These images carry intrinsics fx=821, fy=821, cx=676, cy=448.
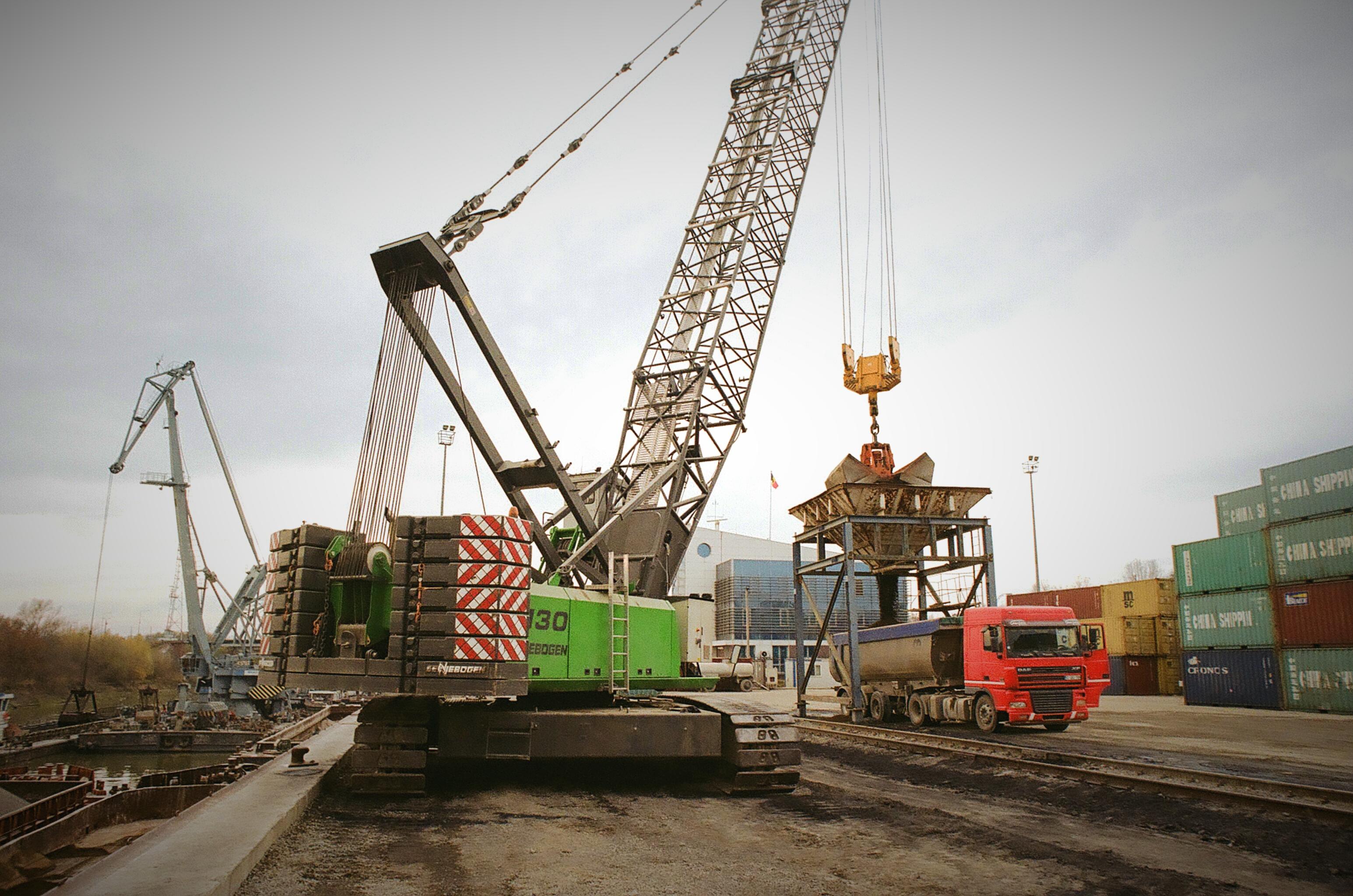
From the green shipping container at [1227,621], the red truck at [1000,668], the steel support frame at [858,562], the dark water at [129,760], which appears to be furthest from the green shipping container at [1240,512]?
the dark water at [129,760]

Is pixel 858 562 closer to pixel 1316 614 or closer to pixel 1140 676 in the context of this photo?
pixel 1316 614

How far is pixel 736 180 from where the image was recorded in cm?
2300

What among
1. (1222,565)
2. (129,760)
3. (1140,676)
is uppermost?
(1222,565)

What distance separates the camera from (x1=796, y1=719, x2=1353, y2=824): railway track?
914 centimetres

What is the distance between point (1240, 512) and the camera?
111 feet

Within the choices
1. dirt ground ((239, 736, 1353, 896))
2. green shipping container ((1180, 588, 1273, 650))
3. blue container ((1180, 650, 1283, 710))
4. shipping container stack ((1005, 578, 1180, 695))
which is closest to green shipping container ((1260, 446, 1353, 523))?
green shipping container ((1180, 588, 1273, 650))

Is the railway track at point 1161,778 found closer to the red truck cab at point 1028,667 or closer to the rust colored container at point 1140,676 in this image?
the red truck cab at point 1028,667

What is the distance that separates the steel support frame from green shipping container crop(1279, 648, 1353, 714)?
11675 mm

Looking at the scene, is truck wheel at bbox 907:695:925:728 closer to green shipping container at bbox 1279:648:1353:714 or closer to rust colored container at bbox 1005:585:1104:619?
green shipping container at bbox 1279:648:1353:714

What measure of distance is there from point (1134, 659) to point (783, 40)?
3340 centimetres

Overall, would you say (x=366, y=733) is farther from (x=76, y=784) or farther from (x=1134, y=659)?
(x=1134, y=659)

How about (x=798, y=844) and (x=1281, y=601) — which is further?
(x=1281, y=601)

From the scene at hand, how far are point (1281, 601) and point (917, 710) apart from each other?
1534 cm

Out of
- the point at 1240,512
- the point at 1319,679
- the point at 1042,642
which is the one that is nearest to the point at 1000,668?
the point at 1042,642
